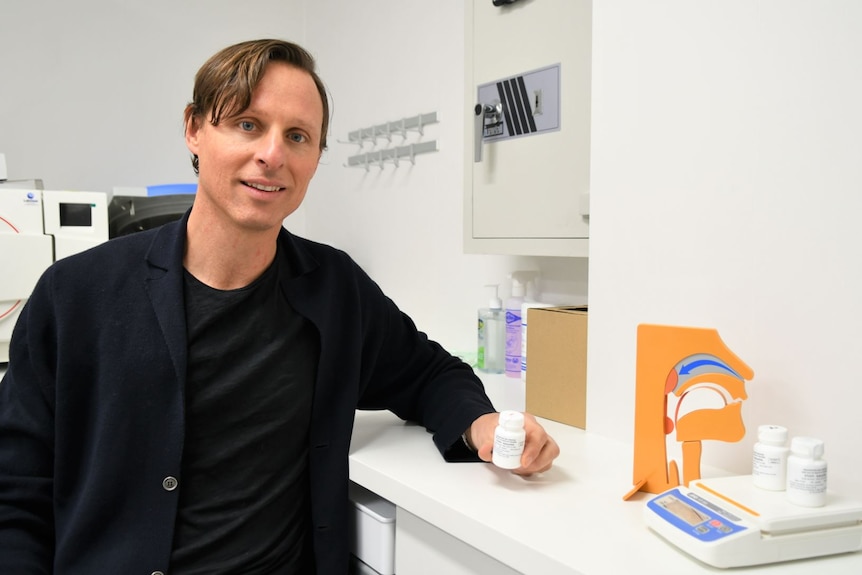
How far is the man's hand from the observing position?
99 cm

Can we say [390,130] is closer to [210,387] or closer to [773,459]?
[210,387]

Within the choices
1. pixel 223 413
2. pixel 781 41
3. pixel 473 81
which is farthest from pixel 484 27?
pixel 223 413

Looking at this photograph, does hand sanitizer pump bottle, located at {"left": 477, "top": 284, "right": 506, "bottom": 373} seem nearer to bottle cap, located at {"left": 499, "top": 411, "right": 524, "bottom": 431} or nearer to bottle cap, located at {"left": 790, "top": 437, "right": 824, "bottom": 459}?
bottle cap, located at {"left": 499, "top": 411, "right": 524, "bottom": 431}

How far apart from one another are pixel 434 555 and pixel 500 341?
0.93 m

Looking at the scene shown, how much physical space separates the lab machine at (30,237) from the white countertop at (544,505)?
1200 mm

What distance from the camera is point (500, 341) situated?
6.11ft

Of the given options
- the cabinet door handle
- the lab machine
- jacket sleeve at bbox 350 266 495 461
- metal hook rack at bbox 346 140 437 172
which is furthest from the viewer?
metal hook rack at bbox 346 140 437 172

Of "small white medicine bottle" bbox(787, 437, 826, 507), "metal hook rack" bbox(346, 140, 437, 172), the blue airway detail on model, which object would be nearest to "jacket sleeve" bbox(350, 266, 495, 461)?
"small white medicine bottle" bbox(787, 437, 826, 507)

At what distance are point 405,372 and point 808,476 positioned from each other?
72 cm

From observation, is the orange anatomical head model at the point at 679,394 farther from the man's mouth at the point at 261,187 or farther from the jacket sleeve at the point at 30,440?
the jacket sleeve at the point at 30,440

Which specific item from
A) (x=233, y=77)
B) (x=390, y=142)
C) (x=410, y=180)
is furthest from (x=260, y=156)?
(x=390, y=142)

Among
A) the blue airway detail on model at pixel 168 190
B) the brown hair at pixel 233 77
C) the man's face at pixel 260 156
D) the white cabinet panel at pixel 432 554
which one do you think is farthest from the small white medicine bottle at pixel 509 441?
the blue airway detail on model at pixel 168 190

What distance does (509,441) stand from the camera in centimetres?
97

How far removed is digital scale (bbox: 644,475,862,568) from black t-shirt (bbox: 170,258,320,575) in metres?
0.59
